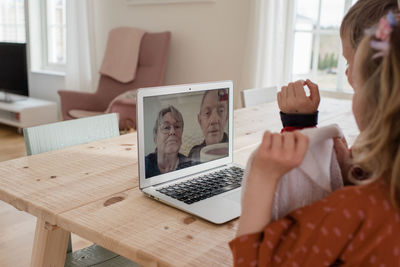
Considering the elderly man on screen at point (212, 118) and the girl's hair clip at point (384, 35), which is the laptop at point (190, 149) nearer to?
the elderly man on screen at point (212, 118)

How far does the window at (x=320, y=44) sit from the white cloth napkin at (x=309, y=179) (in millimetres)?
2592

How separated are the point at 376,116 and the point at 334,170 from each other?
19 cm

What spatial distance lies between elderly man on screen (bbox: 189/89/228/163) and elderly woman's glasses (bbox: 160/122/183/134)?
0.06m

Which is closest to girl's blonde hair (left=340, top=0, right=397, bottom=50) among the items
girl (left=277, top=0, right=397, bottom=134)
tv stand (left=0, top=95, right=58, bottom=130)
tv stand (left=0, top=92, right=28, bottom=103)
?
girl (left=277, top=0, right=397, bottom=134)

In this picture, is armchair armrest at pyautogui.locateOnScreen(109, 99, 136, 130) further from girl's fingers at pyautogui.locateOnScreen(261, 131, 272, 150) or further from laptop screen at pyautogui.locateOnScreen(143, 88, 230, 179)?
girl's fingers at pyautogui.locateOnScreen(261, 131, 272, 150)

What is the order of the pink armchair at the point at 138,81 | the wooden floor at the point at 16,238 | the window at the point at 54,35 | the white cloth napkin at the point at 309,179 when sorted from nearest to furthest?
1. the white cloth napkin at the point at 309,179
2. the wooden floor at the point at 16,238
3. the pink armchair at the point at 138,81
4. the window at the point at 54,35

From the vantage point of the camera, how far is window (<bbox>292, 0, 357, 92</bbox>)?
311 centimetres

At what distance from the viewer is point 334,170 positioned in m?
0.73

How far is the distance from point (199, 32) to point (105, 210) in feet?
9.69

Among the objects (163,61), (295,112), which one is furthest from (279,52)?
(295,112)

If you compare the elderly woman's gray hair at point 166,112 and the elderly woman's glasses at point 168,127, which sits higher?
the elderly woman's gray hair at point 166,112

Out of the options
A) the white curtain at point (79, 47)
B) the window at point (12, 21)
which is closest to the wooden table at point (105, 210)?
the white curtain at point (79, 47)

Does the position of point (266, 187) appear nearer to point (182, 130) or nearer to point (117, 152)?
point (182, 130)

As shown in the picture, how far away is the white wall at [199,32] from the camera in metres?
3.43
